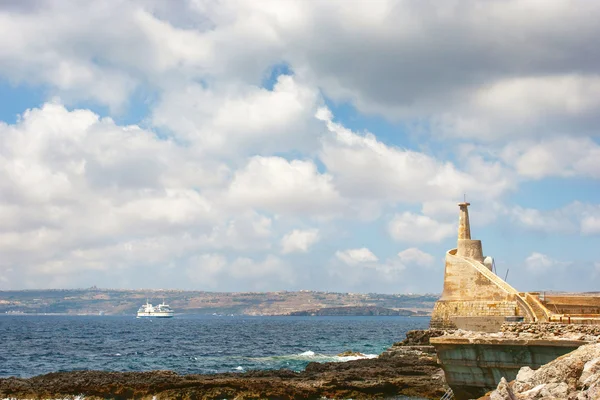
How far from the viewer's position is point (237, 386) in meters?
22.8

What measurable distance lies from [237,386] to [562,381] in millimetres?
15541

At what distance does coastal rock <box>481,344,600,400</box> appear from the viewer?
834 cm

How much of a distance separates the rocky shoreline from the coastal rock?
43.7 ft

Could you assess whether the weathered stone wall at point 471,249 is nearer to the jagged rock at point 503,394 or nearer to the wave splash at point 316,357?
the wave splash at point 316,357

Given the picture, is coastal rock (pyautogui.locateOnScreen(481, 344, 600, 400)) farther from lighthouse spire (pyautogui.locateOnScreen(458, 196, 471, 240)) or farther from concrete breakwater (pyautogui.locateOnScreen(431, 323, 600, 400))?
lighthouse spire (pyautogui.locateOnScreen(458, 196, 471, 240))

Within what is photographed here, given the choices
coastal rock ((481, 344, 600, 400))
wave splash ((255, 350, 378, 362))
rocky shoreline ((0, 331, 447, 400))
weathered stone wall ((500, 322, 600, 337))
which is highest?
weathered stone wall ((500, 322, 600, 337))

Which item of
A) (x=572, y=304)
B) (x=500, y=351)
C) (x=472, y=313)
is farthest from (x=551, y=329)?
(x=472, y=313)

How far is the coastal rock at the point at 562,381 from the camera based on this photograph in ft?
27.4

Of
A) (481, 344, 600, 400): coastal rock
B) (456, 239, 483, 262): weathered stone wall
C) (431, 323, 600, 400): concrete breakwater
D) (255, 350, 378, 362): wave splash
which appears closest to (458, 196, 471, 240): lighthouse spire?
(456, 239, 483, 262): weathered stone wall

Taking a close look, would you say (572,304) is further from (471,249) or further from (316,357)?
(316,357)

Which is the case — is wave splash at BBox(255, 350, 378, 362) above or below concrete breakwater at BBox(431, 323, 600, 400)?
below

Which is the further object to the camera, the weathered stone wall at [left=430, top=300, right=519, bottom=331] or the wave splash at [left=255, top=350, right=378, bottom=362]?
the wave splash at [left=255, top=350, right=378, bottom=362]

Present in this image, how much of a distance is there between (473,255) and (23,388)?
2485 centimetres

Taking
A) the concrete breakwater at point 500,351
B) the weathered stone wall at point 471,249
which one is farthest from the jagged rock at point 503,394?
the weathered stone wall at point 471,249
